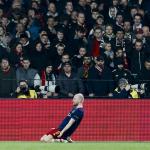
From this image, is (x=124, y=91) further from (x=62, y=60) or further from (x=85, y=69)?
(x=62, y=60)

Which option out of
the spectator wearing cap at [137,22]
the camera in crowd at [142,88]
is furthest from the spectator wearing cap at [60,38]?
the camera in crowd at [142,88]

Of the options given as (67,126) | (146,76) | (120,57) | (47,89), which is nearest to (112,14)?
(120,57)

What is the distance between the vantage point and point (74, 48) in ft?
89.5

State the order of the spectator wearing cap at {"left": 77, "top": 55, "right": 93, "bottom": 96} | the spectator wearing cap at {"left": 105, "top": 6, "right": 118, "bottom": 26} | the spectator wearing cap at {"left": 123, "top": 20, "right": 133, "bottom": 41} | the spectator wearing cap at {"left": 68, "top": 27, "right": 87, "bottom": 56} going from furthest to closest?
the spectator wearing cap at {"left": 105, "top": 6, "right": 118, "bottom": 26} → the spectator wearing cap at {"left": 123, "top": 20, "right": 133, "bottom": 41} → the spectator wearing cap at {"left": 68, "top": 27, "right": 87, "bottom": 56} → the spectator wearing cap at {"left": 77, "top": 55, "right": 93, "bottom": 96}

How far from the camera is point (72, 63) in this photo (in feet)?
87.2

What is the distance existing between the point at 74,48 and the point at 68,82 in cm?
163

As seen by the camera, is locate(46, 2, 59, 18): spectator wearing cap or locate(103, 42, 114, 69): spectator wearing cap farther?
locate(46, 2, 59, 18): spectator wearing cap

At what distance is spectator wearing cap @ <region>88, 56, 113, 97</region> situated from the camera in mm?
25938

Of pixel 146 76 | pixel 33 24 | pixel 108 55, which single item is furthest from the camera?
pixel 33 24

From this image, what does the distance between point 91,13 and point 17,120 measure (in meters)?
3.78

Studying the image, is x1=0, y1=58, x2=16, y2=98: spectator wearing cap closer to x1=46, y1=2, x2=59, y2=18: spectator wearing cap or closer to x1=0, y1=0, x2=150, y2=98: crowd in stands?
x1=0, y1=0, x2=150, y2=98: crowd in stands

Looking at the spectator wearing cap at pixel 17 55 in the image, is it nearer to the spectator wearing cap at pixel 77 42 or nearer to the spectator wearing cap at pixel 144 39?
the spectator wearing cap at pixel 77 42

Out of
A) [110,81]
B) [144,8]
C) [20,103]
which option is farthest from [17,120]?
[144,8]

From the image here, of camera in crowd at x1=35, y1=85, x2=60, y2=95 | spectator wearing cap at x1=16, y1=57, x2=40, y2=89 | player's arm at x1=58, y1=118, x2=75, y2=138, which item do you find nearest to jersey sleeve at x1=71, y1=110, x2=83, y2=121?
player's arm at x1=58, y1=118, x2=75, y2=138
